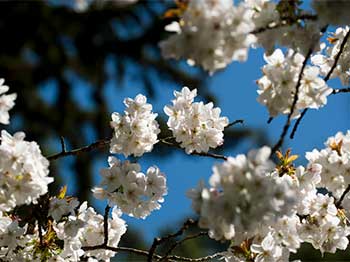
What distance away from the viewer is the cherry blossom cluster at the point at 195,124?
7.35 ft

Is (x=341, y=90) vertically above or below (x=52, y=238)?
above

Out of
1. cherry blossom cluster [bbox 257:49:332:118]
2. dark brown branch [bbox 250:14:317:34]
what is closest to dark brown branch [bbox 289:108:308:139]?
cherry blossom cluster [bbox 257:49:332:118]

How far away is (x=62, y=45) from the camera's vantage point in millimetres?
10656

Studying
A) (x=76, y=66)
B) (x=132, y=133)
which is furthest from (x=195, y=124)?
(x=76, y=66)

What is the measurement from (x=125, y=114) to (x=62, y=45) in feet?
28.5

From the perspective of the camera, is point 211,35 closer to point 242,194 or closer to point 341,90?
point 242,194

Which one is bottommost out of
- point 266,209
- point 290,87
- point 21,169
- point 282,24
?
point 266,209

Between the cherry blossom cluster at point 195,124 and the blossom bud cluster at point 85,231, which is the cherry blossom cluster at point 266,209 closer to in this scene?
the cherry blossom cluster at point 195,124

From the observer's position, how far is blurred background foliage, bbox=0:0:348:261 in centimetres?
1016

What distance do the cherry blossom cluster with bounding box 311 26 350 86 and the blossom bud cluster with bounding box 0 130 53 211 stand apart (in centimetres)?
95

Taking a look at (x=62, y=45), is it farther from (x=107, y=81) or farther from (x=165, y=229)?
(x=165, y=229)

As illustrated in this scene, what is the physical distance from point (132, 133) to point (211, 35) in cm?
70

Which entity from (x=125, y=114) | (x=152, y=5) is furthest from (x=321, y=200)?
(x=152, y=5)

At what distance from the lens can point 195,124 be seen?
7.41ft
